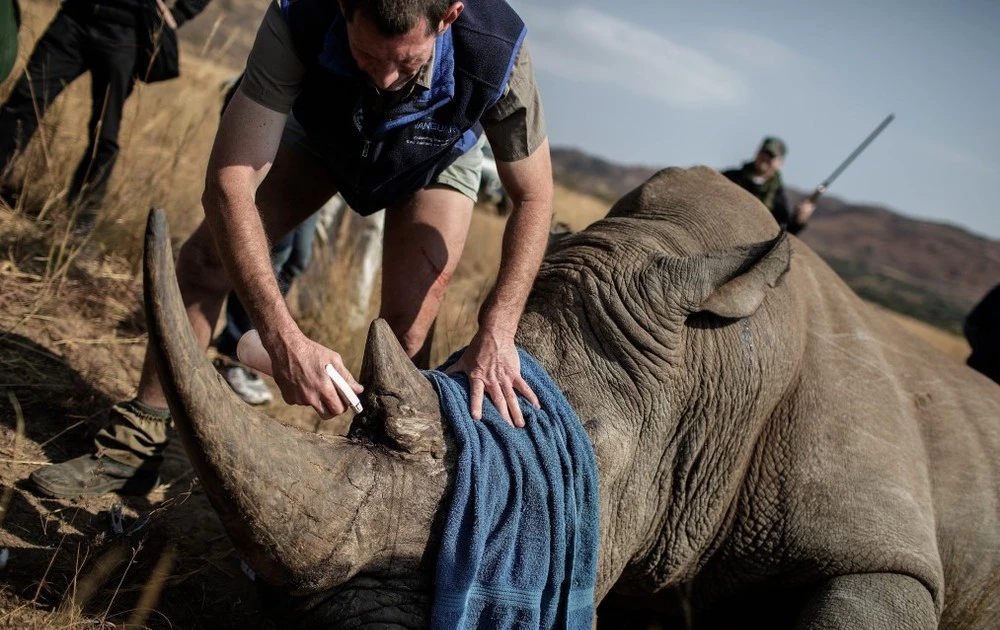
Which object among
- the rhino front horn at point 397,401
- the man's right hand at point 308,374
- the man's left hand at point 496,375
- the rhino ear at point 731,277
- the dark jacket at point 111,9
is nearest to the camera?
the rhino front horn at point 397,401

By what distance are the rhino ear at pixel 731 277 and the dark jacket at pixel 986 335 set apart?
339 centimetres

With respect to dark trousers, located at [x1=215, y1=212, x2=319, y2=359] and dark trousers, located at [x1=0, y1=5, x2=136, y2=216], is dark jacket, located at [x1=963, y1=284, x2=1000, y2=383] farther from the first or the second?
dark trousers, located at [x1=0, y1=5, x2=136, y2=216]

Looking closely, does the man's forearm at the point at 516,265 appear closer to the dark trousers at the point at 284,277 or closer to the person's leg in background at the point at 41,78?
the dark trousers at the point at 284,277

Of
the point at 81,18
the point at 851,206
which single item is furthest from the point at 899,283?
the point at 81,18

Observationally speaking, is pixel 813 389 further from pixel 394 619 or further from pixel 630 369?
pixel 394 619

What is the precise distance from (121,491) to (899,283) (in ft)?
243

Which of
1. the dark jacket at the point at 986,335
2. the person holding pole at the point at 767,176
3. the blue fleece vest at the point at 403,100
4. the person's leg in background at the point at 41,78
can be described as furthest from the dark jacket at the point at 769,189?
the blue fleece vest at the point at 403,100

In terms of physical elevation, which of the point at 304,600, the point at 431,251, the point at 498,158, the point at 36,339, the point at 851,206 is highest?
the point at 498,158

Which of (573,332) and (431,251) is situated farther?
(431,251)

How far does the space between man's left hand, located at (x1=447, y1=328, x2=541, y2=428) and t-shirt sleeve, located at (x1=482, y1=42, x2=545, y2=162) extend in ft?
2.73

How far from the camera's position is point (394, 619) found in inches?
102

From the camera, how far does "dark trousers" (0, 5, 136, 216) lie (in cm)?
558

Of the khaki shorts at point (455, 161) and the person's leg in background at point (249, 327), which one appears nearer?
the khaki shorts at point (455, 161)

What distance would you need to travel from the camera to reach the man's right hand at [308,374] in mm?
2824
